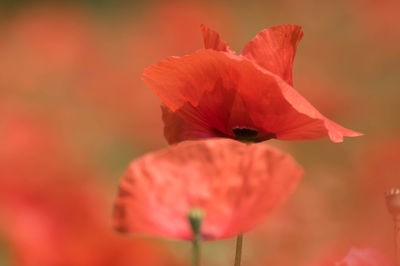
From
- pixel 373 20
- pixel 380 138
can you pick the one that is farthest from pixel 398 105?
pixel 373 20

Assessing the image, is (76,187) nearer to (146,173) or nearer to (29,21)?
(146,173)

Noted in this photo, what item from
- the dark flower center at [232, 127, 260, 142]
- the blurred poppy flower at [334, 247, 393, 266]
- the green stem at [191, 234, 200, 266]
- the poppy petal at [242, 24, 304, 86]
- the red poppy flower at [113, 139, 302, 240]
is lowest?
the blurred poppy flower at [334, 247, 393, 266]

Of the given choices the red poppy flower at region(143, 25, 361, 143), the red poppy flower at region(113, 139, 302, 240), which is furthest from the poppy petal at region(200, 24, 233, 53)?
the red poppy flower at region(113, 139, 302, 240)

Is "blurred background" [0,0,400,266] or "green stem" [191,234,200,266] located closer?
"green stem" [191,234,200,266]

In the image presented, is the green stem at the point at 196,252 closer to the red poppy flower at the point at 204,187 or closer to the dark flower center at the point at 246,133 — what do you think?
the red poppy flower at the point at 204,187

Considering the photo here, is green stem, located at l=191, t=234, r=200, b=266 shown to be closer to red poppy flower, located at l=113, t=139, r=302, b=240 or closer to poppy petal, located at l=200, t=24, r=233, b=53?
red poppy flower, located at l=113, t=139, r=302, b=240

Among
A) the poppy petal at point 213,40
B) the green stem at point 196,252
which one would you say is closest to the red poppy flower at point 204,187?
the green stem at point 196,252
